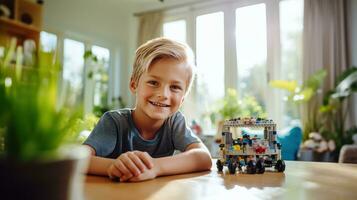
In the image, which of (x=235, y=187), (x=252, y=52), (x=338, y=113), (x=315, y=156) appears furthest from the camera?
(x=252, y=52)

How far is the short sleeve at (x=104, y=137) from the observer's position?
84cm

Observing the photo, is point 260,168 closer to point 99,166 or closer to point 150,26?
point 99,166

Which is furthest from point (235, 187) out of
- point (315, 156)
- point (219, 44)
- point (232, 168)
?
point (219, 44)

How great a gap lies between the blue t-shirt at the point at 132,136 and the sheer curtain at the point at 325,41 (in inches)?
107

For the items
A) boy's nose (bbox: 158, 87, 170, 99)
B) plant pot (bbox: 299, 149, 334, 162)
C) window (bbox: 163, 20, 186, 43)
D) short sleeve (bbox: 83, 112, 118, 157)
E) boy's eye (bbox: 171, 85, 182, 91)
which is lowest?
plant pot (bbox: 299, 149, 334, 162)

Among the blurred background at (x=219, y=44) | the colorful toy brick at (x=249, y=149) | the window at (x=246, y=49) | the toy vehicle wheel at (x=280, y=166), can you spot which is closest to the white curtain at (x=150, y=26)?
the blurred background at (x=219, y=44)

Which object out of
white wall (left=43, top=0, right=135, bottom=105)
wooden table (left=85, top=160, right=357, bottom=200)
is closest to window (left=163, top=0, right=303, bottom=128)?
white wall (left=43, top=0, right=135, bottom=105)

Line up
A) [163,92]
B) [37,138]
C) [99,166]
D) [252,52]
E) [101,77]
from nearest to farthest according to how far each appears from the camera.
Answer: [37,138], [99,166], [163,92], [252,52], [101,77]

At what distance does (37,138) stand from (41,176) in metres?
0.03

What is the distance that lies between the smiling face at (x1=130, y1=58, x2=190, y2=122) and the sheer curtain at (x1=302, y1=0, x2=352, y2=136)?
280 cm

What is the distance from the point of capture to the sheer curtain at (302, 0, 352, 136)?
10.9 feet

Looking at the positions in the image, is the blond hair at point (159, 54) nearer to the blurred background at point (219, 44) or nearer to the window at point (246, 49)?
the blurred background at point (219, 44)

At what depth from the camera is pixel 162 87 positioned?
3.00 ft

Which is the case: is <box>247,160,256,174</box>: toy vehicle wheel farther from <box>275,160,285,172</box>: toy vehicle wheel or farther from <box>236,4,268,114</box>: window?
<box>236,4,268,114</box>: window
